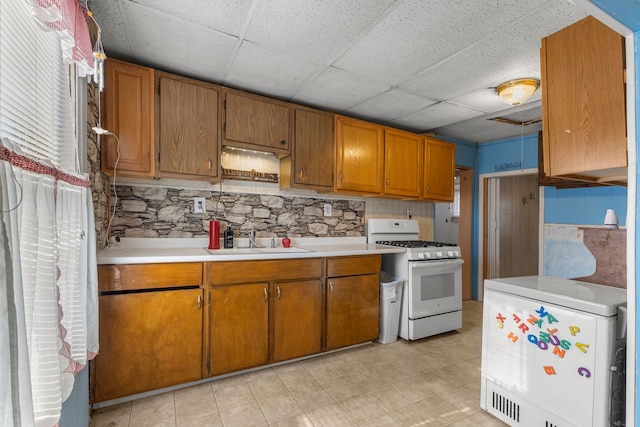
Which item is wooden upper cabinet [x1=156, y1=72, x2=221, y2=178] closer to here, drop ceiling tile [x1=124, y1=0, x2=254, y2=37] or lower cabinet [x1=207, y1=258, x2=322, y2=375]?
drop ceiling tile [x1=124, y1=0, x2=254, y2=37]

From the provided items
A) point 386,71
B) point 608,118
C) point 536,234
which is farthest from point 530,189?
point 608,118

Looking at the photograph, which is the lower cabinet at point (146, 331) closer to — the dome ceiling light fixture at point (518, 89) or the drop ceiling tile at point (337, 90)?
the drop ceiling tile at point (337, 90)

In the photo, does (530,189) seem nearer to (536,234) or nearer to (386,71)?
(536,234)

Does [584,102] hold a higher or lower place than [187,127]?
lower

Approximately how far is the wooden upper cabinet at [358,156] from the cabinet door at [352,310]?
96 centimetres

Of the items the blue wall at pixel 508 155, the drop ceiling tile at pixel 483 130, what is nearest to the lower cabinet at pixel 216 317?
the drop ceiling tile at pixel 483 130

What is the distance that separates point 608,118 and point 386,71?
59.3 inches

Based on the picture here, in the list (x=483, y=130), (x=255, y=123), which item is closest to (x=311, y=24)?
(x=255, y=123)

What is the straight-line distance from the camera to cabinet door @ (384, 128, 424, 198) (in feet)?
11.3

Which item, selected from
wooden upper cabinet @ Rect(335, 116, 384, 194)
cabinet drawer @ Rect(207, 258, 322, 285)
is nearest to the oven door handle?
wooden upper cabinet @ Rect(335, 116, 384, 194)

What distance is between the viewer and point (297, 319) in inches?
100.0

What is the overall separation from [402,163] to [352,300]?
1704mm

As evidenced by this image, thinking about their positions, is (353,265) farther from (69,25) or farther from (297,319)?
(69,25)

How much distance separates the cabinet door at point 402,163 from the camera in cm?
345
